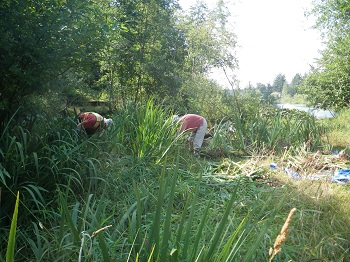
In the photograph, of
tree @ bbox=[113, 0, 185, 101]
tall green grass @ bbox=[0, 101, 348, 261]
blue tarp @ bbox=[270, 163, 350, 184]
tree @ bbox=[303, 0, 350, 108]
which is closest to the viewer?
tall green grass @ bbox=[0, 101, 348, 261]

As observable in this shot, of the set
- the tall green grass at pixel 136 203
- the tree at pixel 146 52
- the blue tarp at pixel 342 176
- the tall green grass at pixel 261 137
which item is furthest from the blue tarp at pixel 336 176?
the tree at pixel 146 52

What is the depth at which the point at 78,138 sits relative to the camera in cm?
292

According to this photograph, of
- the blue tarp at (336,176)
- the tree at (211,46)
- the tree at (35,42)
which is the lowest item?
the blue tarp at (336,176)

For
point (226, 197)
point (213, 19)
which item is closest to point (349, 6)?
point (213, 19)

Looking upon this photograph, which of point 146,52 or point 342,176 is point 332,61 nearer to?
point 146,52

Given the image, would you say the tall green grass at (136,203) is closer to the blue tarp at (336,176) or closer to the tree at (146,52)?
the blue tarp at (336,176)

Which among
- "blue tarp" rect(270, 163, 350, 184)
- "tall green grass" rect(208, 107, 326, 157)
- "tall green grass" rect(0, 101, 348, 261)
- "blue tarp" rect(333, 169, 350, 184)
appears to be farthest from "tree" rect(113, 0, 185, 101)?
"blue tarp" rect(333, 169, 350, 184)

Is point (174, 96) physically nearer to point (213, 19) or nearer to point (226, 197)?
point (213, 19)

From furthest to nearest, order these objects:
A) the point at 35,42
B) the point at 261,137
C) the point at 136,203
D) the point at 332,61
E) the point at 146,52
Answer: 1. the point at 332,61
2. the point at 146,52
3. the point at 261,137
4. the point at 35,42
5. the point at 136,203

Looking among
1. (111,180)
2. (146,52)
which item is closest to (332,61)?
(146,52)

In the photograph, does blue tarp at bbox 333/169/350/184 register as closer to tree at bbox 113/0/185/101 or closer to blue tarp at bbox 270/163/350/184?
blue tarp at bbox 270/163/350/184

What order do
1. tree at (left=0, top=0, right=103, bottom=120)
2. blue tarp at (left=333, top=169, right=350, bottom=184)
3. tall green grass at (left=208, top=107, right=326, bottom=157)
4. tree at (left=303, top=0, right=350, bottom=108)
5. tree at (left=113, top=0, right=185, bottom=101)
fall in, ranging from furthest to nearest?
tree at (left=303, top=0, right=350, bottom=108) → tree at (left=113, top=0, right=185, bottom=101) → tall green grass at (left=208, top=107, right=326, bottom=157) → blue tarp at (left=333, top=169, right=350, bottom=184) → tree at (left=0, top=0, right=103, bottom=120)

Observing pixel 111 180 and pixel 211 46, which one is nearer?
pixel 111 180

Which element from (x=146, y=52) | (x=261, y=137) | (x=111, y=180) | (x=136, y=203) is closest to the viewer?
(x=136, y=203)
